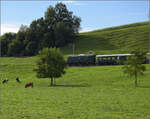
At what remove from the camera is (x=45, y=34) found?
9375cm

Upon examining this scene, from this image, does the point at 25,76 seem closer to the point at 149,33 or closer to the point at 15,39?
the point at 15,39

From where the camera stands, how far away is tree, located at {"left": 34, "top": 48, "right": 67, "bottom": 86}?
1410 inches

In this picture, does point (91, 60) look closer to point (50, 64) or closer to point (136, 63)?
point (50, 64)

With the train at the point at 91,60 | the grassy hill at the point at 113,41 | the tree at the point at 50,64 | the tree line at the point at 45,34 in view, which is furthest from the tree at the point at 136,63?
the tree line at the point at 45,34

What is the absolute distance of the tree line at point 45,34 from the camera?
92550 mm

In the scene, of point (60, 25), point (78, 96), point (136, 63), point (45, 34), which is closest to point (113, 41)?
point (60, 25)

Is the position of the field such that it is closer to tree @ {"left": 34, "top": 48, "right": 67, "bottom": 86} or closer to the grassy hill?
tree @ {"left": 34, "top": 48, "right": 67, "bottom": 86}

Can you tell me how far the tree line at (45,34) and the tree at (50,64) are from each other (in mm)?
53184

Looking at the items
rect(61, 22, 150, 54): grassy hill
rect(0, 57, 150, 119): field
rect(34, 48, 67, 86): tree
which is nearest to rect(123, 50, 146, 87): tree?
rect(0, 57, 150, 119): field

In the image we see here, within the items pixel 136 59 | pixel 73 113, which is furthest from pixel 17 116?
pixel 136 59

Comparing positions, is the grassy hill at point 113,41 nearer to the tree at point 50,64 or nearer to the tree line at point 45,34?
the tree line at point 45,34

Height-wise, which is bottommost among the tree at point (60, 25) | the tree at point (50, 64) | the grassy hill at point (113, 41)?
the tree at point (50, 64)

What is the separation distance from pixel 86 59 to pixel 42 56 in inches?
863

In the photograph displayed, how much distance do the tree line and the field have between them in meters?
37.6
